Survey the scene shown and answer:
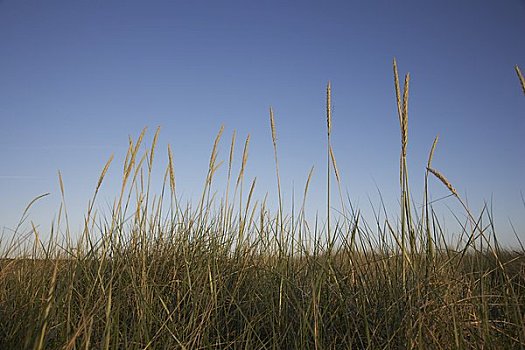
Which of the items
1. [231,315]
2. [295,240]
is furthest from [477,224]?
[231,315]

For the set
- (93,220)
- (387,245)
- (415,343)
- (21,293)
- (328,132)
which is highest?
(328,132)

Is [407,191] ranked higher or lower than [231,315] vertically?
higher

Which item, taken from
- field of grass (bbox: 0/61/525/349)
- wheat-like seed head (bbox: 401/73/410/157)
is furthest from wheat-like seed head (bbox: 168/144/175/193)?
wheat-like seed head (bbox: 401/73/410/157)

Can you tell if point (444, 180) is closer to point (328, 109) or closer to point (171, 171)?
point (328, 109)

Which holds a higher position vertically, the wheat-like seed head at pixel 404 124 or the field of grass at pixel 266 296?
the wheat-like seed head at pixel 404 124

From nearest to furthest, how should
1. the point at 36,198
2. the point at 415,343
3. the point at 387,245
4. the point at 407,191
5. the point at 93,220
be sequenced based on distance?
1. the point at 415,343
2. the point at 407,191
3. the point at 36,198
4. the point at 387,245
5. the point at 93,220

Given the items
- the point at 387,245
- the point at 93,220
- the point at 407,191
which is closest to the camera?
the point at 407,191

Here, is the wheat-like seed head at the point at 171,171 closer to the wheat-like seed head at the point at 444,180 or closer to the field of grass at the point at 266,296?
the field of grass at the point at 266,296

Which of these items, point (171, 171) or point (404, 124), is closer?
point (404, 124)

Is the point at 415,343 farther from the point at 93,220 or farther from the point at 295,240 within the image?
the point at 93,220

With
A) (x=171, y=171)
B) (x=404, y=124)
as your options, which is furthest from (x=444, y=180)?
(x=171, y=171)

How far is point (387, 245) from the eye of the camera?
228 cm

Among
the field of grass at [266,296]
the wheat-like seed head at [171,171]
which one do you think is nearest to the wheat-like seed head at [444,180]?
the field of grass at [266,296]

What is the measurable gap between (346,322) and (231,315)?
58cm
